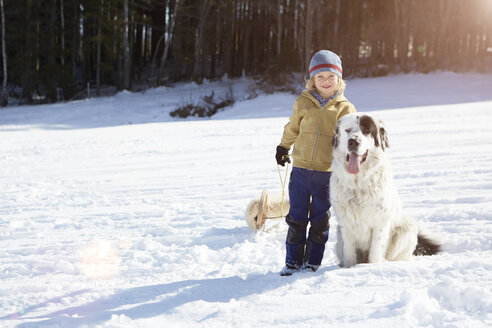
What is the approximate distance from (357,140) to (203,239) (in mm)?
2364

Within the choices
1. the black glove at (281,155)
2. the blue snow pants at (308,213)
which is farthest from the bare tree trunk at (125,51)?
the blue snow pants at (308,213)

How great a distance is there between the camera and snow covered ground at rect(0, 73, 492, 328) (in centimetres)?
267

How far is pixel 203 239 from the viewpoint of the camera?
4605 millimetres

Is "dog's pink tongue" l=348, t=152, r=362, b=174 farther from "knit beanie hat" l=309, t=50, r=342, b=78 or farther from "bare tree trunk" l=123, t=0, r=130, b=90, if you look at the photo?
"bare tree trunk" l=123, t=0, r=130, b=90

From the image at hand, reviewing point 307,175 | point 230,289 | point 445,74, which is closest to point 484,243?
point 307,175

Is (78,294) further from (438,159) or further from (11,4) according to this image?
A: (11,4)

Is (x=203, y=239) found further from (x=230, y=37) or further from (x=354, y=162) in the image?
(x=230, y=37)

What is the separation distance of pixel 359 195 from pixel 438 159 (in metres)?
5.22

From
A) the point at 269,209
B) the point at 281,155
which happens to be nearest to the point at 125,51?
the point at 269,209

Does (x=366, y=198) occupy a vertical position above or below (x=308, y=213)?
above

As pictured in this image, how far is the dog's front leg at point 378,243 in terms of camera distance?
10.5ft

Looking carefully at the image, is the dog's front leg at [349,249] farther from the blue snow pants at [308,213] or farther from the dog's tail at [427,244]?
the dog's tail at [427,244]

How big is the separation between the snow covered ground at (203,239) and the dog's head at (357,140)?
2.79 ft

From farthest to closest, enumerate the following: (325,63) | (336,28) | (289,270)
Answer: (336,28) < (289,270) < (325,63)
